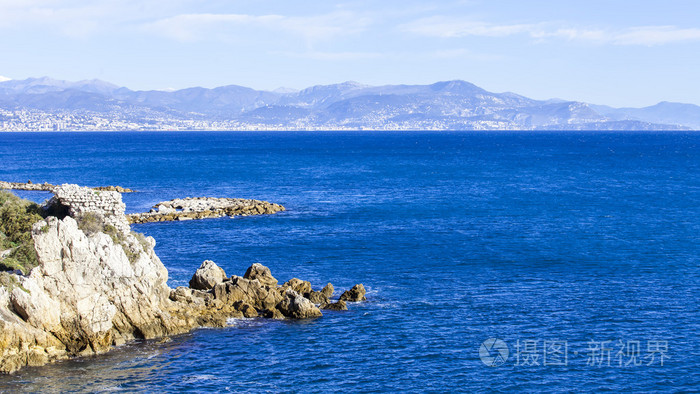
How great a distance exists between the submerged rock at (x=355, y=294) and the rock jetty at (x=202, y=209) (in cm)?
4058

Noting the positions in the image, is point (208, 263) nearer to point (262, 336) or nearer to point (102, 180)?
point (262, 336)

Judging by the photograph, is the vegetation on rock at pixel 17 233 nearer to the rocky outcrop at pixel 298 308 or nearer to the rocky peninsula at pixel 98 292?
the rocky peninsula at pixel 98 292

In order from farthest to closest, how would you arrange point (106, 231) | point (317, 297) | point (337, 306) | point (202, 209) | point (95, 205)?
1. point (202, 209)
2. point (95, 205)
3. point (317, 297)
4. point (106, 231)
5. point (337, 306)

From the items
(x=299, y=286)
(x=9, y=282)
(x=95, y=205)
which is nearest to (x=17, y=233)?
(x=95, y=205)

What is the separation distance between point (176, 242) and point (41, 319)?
32.4 meters

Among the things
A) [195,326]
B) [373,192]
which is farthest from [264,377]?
[373,192]

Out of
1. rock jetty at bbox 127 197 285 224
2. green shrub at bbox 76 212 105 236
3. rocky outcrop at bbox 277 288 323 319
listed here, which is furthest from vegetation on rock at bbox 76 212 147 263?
rock jetty at bbox 127 197 285 224

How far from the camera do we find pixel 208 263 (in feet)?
165

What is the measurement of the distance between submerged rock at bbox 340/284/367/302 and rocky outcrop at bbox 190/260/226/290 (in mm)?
8565

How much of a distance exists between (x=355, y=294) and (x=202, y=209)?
45475 millimetres

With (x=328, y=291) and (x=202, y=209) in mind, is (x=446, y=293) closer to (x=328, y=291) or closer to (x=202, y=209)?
(x=328, y=291)
